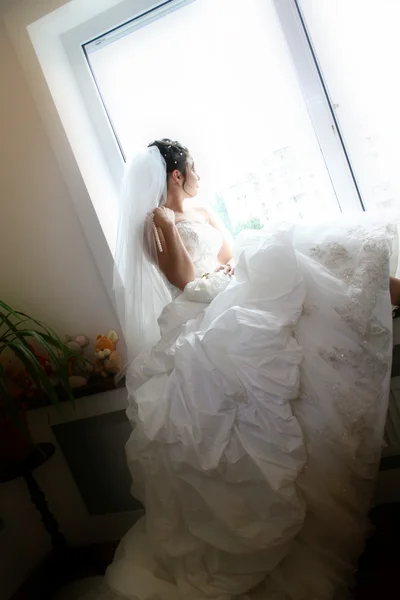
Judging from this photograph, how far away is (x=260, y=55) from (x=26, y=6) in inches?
36.0

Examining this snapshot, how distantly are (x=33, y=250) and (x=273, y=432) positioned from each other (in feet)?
4.32

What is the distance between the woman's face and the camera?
178 centimetres

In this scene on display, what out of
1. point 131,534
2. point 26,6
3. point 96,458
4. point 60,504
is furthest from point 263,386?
point 26,6

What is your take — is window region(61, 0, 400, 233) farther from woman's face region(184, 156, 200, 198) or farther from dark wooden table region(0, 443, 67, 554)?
dark wooden table region(0, 443, 67, 554)

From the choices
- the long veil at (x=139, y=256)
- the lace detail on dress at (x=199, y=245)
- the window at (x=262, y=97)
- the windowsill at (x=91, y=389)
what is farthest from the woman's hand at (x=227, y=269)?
the windowsill at (x=91, y=389)

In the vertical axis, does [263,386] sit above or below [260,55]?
below

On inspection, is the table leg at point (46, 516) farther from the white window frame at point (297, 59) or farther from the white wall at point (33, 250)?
the white window frame at point (297, 59)

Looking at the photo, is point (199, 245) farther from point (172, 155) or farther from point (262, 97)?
point (262, 97)

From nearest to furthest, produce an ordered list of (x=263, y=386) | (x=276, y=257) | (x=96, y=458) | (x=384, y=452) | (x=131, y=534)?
(x=263, y=386) < (x=276, y=257) < (x=131, y=534) < (x=384, y=452) < (x=96, y=458)

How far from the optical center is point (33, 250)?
1.96 meters

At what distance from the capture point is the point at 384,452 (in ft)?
5.31

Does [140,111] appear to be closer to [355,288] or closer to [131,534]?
[355,288]

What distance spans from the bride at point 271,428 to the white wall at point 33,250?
65cm

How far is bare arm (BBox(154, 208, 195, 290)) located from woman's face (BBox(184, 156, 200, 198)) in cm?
19
